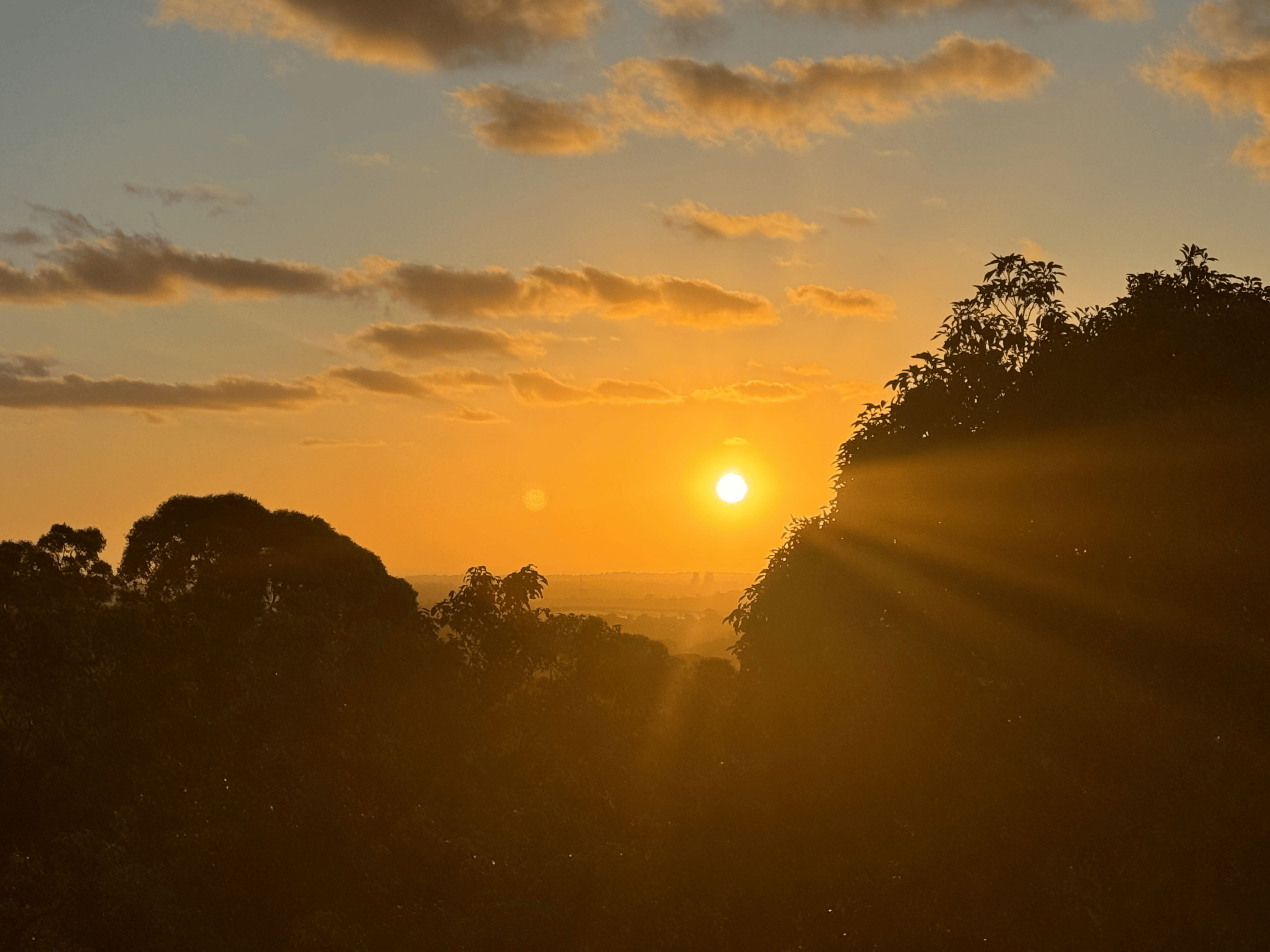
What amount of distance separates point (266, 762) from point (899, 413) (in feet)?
68.5

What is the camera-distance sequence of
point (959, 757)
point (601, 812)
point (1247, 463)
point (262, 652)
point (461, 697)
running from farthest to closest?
point (461, 697) < point (262, 652) < point (601, 812) < point (959, 757) < point (1247, 463)

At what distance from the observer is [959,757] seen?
25.1 meters

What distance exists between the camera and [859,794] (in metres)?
26.1

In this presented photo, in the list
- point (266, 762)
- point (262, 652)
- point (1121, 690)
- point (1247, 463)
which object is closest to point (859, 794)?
point (1121, 690)

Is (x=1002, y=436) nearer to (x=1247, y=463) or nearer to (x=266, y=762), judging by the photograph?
(x=1247, y=463)

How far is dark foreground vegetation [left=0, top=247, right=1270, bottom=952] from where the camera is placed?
23000mm

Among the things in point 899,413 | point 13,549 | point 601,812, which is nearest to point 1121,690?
point 899,413

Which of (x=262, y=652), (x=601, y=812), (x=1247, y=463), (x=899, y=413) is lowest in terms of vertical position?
(x=601, y=812)

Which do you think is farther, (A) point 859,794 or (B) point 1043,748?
(A) point 859,794

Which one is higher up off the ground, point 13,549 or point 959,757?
point 13,549

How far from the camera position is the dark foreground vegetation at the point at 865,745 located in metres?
23.0

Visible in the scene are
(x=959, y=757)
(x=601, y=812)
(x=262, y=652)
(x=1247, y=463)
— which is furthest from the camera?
(x=262, y=652)

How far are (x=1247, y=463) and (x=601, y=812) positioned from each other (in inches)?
776

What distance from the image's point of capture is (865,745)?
2666 cm
